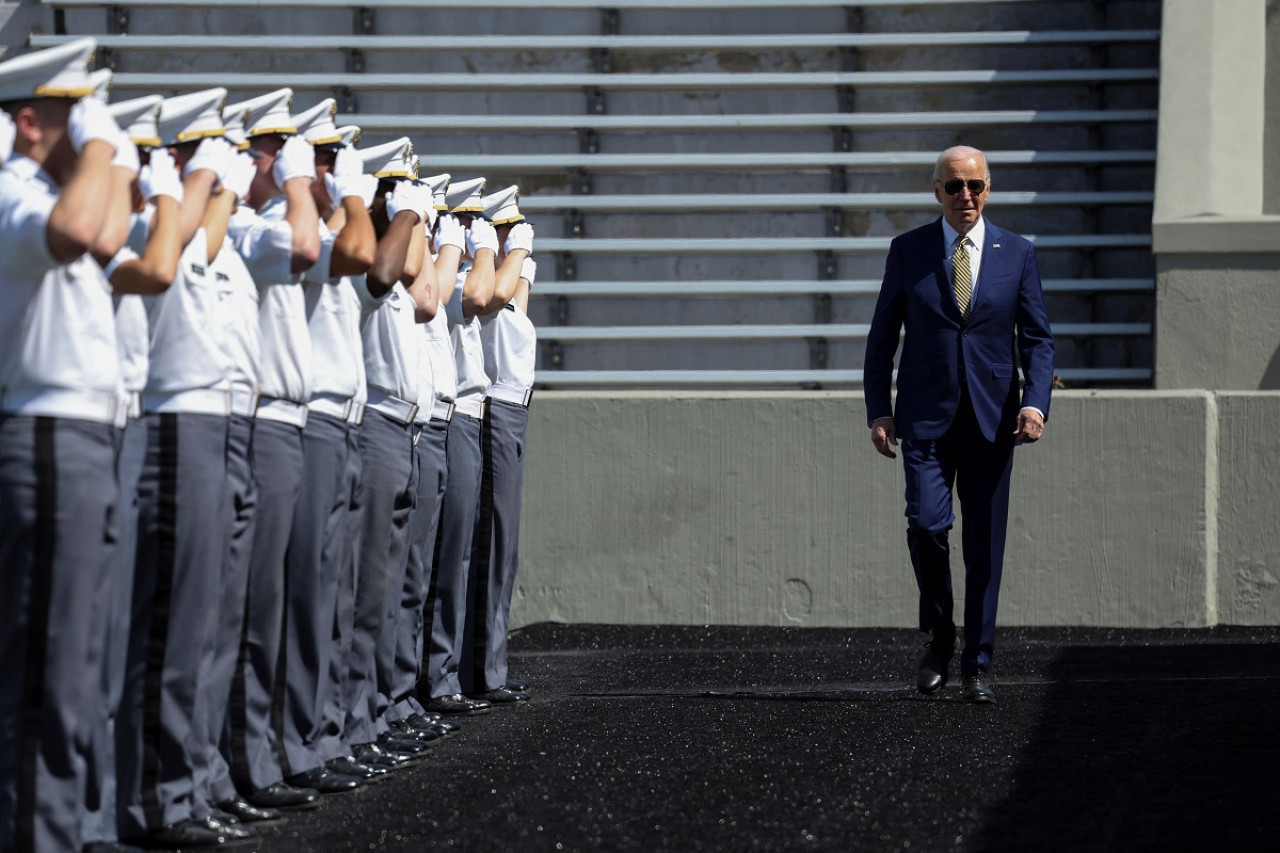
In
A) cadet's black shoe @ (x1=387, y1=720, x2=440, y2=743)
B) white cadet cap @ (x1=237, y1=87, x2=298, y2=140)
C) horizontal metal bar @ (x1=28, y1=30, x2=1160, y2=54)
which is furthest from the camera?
horizontal metal bar @ (x1=28, y1=30, x2=1160, y2=54)

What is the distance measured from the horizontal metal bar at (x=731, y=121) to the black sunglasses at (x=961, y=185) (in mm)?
5860

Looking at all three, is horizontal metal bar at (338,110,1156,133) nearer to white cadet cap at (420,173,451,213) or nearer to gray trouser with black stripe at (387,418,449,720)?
white cadet cap at (420,173,451,213)

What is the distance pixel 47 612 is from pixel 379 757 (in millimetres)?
2105

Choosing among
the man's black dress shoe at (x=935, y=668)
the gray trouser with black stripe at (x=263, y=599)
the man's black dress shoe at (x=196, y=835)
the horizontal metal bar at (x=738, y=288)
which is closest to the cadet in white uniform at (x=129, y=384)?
the man's black dress shoe at (x=196, y=835)

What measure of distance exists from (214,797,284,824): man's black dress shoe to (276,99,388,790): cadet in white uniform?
364mm

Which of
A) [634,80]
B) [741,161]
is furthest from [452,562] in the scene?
[634,80]

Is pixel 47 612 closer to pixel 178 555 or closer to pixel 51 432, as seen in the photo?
pixel 51 432

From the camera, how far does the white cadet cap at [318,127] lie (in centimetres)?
633

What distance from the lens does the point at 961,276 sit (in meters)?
8.69

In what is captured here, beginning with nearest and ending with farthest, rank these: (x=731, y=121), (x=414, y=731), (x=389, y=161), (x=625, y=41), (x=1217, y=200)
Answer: (x=389, y=161)
(x=414, y=731)
(x=1217, y=200)
(x=731, y=121)
(x=625, y=41)

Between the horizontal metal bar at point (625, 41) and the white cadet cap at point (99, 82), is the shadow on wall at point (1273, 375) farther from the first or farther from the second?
the white cadet cap at point (99, 82)

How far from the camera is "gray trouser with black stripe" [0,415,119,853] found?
4672 mm

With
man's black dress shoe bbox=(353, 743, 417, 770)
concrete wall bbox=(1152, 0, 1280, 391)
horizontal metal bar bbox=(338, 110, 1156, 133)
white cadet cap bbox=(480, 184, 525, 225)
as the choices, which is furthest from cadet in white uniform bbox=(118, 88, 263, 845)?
horizontal metal bar bbox=(338, 110, 1156, 133)

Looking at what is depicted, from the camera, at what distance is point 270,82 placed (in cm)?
A: 1498
